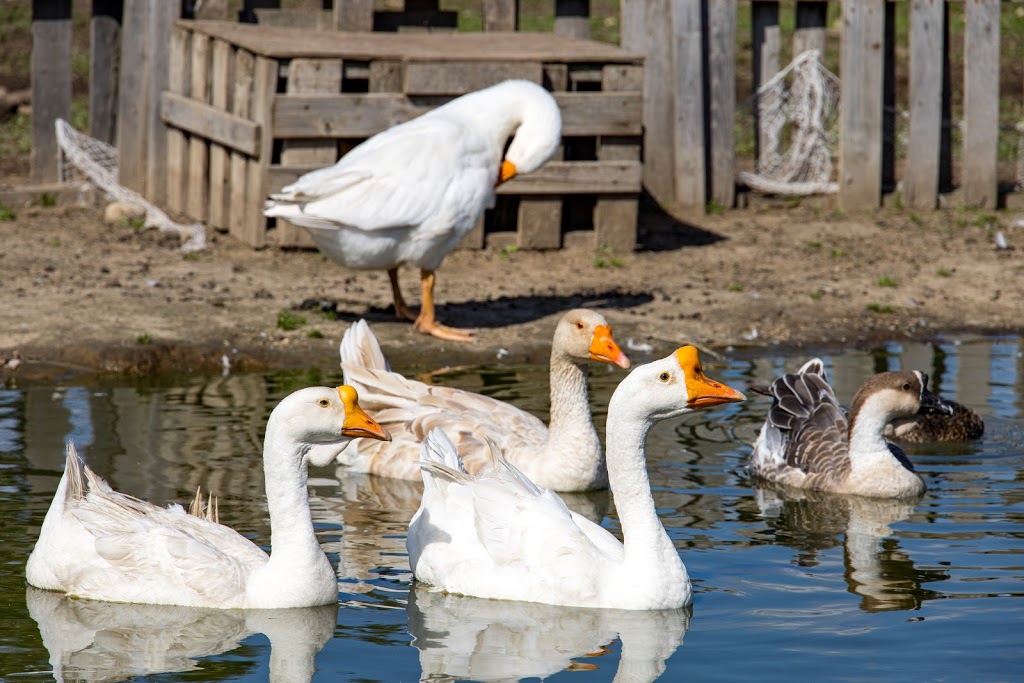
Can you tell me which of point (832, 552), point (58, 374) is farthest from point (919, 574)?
point (58, 374)

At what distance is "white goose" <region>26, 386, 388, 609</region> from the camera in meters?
6.25

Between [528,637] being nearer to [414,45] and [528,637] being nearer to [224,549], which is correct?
[224,549]

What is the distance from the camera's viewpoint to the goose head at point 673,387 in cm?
635

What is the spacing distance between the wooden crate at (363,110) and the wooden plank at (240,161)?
0.01 m

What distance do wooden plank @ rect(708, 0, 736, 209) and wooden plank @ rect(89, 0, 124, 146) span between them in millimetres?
5382

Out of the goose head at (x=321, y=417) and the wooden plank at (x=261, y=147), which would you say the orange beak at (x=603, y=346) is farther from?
the wooden plank at (x=261, y=147)

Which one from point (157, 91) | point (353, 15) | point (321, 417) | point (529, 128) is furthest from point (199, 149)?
point (321, 417)

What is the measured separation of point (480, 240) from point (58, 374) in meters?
4.28

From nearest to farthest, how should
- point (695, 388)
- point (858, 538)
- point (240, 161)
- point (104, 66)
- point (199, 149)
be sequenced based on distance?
point (695, 388) → point (858, 538) → point (240, 161) → point (199, 149) → point (104, 66)

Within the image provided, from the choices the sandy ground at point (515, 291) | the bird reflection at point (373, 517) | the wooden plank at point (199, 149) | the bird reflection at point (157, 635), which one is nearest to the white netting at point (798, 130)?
the sandy ground at point (515, 291)

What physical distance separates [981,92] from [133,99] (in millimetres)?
7611

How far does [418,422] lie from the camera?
852cm

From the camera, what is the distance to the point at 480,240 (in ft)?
44.1

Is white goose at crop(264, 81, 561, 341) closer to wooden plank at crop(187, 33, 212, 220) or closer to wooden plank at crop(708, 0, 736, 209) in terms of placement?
wooden plank at crop(187, 33, 212, 220)
